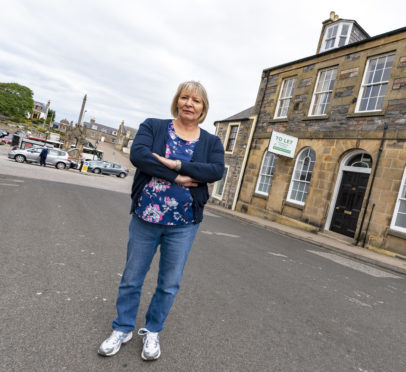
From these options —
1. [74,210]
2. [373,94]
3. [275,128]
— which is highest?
[373,94]

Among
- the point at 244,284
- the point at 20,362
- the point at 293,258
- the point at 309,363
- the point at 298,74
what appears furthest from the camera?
the point at 298,74

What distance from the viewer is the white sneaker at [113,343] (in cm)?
203

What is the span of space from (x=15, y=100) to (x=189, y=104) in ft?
268

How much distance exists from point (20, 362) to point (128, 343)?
0.69 metres

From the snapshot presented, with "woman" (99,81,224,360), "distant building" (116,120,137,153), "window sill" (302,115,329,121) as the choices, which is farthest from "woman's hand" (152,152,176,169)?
"distant building" (116,120,137,153)

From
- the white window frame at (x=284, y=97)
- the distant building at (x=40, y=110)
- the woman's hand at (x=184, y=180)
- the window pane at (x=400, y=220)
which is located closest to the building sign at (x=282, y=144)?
the white window frame at (x=284, y=97)

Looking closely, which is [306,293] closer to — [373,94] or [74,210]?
[74,210]

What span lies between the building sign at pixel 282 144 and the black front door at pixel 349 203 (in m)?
2.49

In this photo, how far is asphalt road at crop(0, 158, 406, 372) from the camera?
2.12 meters

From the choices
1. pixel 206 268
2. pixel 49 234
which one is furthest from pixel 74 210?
pixel 206 268

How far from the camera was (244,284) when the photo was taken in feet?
13.4

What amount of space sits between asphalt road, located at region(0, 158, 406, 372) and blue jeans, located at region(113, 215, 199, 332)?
25 centimetres

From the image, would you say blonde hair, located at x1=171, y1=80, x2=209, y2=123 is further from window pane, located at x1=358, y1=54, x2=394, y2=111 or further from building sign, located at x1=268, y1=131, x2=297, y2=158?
building sign, located at x1=268, y1=131, x2=297, y2=158

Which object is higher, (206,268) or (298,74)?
(298,74)
